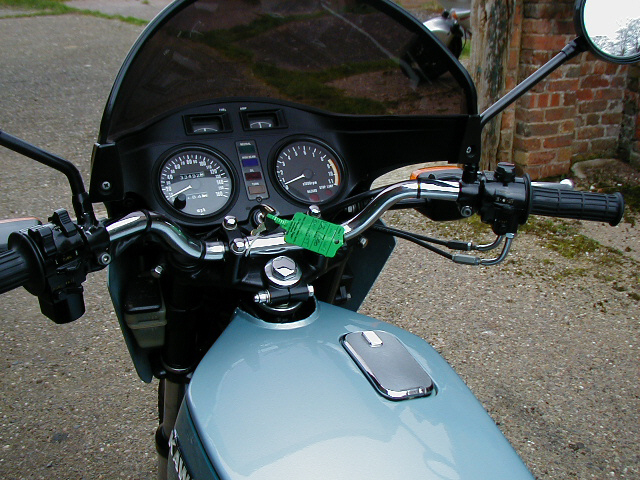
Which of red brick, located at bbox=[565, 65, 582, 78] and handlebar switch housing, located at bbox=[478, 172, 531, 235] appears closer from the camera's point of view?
handlebar switch housing, located at bbox=[478, 172, 531, 235]

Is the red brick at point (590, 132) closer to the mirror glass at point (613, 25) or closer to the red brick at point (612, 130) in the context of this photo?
the red brick at point (612, 130)

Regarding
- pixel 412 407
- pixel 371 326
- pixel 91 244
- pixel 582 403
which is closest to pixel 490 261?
pixel 371 326

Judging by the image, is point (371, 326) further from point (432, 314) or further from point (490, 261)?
point (432, 314)

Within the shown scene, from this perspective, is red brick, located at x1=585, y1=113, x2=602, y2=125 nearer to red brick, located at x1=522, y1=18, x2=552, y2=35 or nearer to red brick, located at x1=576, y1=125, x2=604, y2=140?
red brick, located at x1=576, y1=125, x2=604, y2=140

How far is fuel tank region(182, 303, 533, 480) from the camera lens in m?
0.91

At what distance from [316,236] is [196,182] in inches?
15.3

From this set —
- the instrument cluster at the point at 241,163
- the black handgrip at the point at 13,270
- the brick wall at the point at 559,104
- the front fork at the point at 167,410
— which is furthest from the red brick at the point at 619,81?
the black handgrip at the point at 13,270

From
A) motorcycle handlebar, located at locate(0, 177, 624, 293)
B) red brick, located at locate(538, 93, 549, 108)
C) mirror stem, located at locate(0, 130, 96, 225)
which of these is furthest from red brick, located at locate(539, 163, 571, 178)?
mirror stem, located at locate(0, 130, 96, 225)

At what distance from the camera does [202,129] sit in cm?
149

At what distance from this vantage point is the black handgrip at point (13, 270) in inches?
35.2

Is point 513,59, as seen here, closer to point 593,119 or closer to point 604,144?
point 593,119

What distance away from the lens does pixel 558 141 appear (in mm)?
4551

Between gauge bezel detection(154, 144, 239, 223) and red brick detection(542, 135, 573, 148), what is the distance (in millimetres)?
3554

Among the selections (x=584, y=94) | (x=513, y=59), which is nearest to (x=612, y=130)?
(x=584, y=94)
